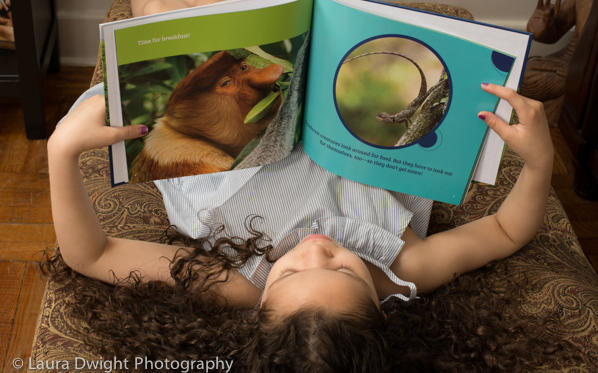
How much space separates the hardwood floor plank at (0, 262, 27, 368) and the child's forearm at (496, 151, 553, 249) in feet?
3.33

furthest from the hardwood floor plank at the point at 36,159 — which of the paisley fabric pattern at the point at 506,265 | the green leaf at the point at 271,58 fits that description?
the green leaf at the point at 271,58

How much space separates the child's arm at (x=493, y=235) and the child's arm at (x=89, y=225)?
0.28m

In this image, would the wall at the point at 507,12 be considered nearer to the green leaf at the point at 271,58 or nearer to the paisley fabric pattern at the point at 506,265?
the paisley fabric pattern at the point at 506,265

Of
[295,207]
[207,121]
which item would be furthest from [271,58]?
[295,207]

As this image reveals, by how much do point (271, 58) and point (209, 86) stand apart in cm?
10

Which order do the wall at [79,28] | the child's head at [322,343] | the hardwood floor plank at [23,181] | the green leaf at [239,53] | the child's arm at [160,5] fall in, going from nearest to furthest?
the child's head at [322,343] < the green leaf at [239,53] < the child's arm at [160,5] < the hardwood floor plank at [23,181] < the wall at [79,28]

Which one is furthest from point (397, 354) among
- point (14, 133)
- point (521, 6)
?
point (521, 6)

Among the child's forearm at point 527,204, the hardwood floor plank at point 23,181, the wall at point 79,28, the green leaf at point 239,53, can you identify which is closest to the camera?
the green leaf at point 239,53

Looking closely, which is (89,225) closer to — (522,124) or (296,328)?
(296,328)

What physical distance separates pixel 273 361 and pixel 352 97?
1.34 ft

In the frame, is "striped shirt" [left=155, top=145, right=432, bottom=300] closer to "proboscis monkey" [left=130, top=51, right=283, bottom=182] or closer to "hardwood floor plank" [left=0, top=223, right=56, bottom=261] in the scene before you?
"proboscis monkey" [left=130, top=51, right=283, bottom=182]

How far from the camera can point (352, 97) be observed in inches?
35.4

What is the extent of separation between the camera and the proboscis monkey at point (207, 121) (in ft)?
2.70

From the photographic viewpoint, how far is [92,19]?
6.74 ft
